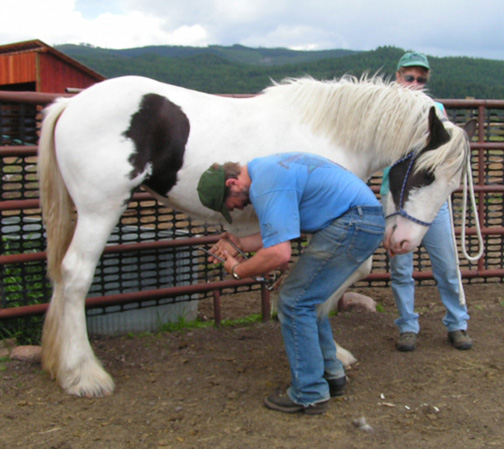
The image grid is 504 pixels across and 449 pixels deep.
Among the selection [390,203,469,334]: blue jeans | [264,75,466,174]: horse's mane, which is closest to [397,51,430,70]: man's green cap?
[264,75,466,174]: horse's mane

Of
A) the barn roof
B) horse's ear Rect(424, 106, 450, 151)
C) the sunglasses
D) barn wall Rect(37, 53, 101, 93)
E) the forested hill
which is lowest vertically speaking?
horse's ear Rect(424, 106, 450, 151)

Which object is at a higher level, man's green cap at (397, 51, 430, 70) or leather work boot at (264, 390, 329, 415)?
man's green cap at (397, 51, 430, 70)

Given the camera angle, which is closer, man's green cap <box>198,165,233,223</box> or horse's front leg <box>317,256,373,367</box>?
man's green cap <box>198,165,233,223</box>

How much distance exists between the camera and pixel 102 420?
8.53 ft

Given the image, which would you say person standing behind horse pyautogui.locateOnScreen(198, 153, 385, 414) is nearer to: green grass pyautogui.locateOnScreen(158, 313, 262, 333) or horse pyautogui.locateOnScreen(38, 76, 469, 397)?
horse pyautogui.locateOnScreen(38, 76, 469, 397)

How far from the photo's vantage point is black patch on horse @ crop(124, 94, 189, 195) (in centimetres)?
288

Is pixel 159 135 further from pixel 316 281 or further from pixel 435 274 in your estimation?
pixel 435 274

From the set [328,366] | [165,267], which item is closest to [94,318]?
[165,267]

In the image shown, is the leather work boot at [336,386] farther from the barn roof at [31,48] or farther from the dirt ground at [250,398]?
the barn roof at [31,48]

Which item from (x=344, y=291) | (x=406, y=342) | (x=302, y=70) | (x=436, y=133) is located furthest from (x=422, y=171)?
(x=302, y=70)

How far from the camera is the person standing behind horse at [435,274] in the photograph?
11.5 ft

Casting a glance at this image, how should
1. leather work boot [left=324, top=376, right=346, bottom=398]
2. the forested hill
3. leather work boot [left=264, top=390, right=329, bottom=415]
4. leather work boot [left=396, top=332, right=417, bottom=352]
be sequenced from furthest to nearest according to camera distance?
the forested hill
leather work boot [left=396, top=332, right=417, bottom=352]
leather work boot [left=324, top=376, right=346, bottom=398]
leather work boot [left=264, top=390, right=329, bottom=415]

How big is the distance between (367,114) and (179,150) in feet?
3.61

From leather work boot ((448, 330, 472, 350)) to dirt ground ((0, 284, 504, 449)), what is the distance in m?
0.07
